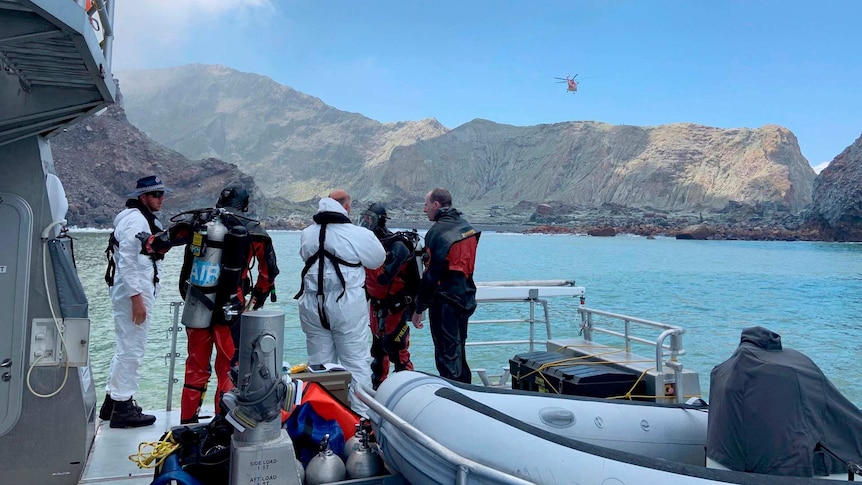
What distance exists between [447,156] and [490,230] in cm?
7505

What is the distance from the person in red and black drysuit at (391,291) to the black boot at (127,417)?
161 centimetres

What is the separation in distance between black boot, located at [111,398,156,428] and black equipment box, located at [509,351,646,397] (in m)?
2.53

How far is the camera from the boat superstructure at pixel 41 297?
8.29 feet

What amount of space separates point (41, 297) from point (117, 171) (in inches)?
4199

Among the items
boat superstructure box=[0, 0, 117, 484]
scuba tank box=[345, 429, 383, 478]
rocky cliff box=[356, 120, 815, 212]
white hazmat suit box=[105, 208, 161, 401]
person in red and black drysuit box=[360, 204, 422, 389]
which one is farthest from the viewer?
rocky cliff box=[356, 120, 815, 212]

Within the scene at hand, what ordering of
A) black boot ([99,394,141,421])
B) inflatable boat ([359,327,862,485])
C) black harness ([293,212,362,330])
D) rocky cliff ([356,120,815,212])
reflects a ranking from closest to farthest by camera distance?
inflatable boat ([359,327,862,485]), black harness ([293,212,362,330]), black boot ([99,394,141,421]), rocky cliff ([356,120,815,212])

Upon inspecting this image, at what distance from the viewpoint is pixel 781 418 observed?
2.16 meters

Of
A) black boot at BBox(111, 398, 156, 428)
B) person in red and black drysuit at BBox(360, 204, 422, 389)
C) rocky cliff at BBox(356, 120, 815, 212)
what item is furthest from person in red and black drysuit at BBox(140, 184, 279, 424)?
rocky cliff at BBox(356, 120, 815, 212)

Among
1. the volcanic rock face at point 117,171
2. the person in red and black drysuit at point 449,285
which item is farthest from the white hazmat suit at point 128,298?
the volcanic rock face at point 117,171

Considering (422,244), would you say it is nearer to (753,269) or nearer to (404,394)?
(404,394)

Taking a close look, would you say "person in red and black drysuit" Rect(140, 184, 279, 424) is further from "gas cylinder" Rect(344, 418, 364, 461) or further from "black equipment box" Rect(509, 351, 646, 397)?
"black equipment box" Rect(509, 351, 646, 397)

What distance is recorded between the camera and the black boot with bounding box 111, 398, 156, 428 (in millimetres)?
3666

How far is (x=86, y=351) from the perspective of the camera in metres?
2.70

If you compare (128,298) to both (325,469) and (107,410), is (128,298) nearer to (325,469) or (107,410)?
(107,410)
